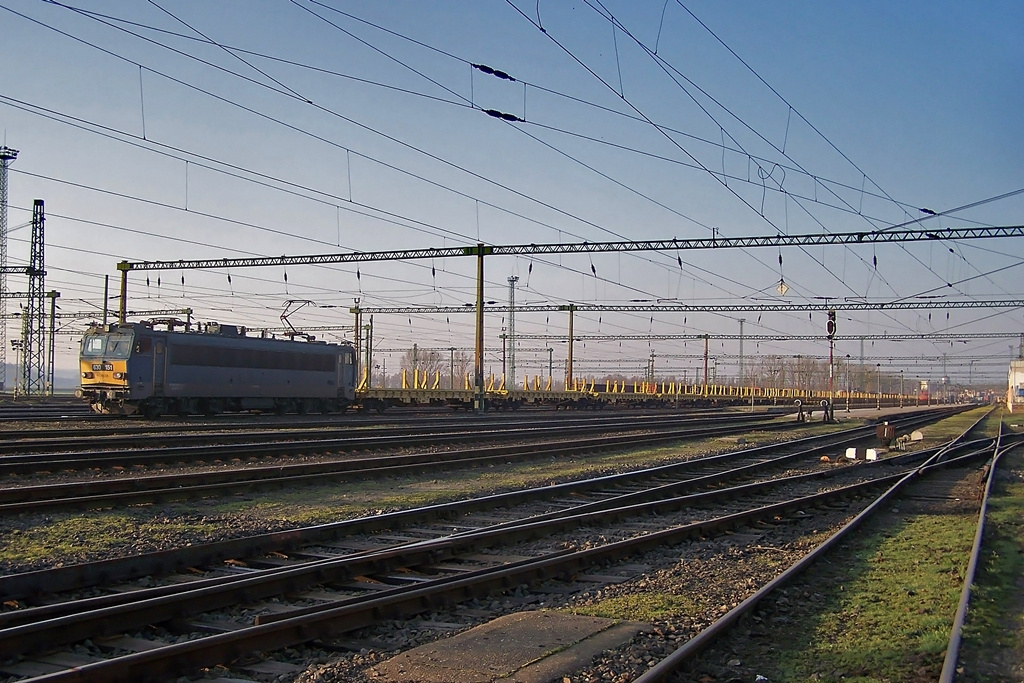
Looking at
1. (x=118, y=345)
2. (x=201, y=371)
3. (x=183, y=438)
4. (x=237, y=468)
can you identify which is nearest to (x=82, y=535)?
(x=237, y=468)

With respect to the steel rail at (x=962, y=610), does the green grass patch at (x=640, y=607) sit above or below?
below

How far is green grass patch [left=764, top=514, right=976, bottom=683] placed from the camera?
6.04 m

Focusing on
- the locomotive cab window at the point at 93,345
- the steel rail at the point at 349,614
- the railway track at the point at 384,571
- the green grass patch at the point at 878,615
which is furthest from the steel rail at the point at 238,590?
the locomotive cab window at the point at 93,345

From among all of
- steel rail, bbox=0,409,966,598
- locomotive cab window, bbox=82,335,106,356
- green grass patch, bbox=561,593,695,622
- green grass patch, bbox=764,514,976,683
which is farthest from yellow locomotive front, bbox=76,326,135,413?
green grass patch, bbox=561,593,695,622

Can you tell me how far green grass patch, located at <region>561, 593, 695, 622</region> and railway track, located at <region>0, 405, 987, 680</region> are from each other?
93cm

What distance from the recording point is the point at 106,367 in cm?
3092

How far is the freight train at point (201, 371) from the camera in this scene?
30.8 metres

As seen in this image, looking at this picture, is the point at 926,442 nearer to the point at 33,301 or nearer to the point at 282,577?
the point at 282,577

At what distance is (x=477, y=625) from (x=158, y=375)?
89.5 feet

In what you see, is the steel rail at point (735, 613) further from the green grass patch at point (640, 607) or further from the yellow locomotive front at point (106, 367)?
the yellow locomotive front at point (106, 367)

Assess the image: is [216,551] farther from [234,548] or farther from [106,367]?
[106,367]

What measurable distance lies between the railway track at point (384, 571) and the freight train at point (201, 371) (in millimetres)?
20884

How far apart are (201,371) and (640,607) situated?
28410 mm

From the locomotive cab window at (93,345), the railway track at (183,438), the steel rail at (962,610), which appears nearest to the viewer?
the steel rail at (962,610)
